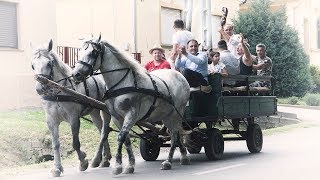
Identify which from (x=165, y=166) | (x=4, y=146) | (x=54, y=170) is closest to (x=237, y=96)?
(x=165, y=166)

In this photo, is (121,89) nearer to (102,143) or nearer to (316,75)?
(102,143)

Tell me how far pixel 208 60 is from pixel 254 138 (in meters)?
2.04

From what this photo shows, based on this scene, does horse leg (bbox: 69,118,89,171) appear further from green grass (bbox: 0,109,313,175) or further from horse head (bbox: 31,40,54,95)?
green grass (bbox: 0,109,313,175)

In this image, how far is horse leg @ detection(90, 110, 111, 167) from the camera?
10720mm

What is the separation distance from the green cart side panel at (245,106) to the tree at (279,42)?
21085 mm

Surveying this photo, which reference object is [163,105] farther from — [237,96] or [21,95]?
[21,95]

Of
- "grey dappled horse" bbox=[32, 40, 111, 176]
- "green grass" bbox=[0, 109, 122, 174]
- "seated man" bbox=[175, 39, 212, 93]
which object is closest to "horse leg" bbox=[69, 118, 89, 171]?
"grey dappled horse" bbox=[32, 40, 111, 176]

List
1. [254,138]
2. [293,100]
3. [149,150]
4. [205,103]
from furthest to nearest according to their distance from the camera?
[293,100], [254,138], [149,150], [205,103]

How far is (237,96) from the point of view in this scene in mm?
12578

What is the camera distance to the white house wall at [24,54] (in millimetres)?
19234

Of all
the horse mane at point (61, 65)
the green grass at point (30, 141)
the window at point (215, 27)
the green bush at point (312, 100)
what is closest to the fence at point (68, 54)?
the green grass at point (30, 141)

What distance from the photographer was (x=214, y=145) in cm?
1204

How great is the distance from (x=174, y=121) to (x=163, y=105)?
0.50m

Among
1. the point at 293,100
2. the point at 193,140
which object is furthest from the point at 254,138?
the point at 293,100
